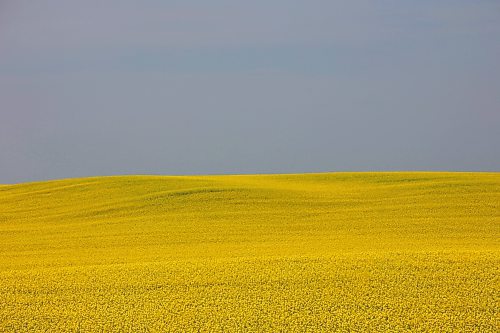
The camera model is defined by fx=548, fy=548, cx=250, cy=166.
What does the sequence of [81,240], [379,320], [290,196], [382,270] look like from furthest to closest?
[290,196]
[81,240]
[382,270]
[379,320]

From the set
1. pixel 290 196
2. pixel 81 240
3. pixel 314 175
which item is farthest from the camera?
pixel 314 175

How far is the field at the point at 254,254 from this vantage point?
565 cm

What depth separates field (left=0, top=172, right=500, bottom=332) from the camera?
5652mm

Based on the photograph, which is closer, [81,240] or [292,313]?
[292,313]

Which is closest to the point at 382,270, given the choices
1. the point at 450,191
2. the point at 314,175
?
the point at 450,191

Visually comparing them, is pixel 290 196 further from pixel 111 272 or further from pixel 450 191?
pixel 111 272

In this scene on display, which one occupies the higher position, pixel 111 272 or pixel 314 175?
pixel 111 272

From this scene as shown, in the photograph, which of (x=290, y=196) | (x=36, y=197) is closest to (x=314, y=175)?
(x=290, y=196)

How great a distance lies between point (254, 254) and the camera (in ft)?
29.4

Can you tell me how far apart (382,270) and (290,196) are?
922 centimetres

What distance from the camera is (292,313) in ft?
18.5

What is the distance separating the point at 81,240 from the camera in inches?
465

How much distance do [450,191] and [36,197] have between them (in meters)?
13.0

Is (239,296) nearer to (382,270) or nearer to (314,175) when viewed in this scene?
(382,270)
